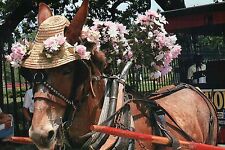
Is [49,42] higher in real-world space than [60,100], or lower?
higher

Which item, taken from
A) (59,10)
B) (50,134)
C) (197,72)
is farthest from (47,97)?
(59,10)

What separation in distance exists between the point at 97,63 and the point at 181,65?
3.79m

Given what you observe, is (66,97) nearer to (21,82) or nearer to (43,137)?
(43,137)

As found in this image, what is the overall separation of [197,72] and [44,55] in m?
4.26

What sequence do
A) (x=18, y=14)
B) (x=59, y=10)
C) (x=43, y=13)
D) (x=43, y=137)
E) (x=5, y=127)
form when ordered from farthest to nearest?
1. (x=59, y=10)
2. (x=18, y=14)
3. (x=5, y=127)
4. (x=43, y=13)
5. (x=43, y=137)

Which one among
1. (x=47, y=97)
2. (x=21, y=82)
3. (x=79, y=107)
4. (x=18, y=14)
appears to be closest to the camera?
(x=47, y=97)

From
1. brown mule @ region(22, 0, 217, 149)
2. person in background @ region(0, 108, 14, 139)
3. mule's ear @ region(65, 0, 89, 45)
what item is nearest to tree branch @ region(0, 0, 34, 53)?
person in background @ region(0, 108, 14, 139)

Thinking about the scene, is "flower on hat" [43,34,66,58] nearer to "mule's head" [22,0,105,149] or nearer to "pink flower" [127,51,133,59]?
"mule's head" [22,0,105,149]

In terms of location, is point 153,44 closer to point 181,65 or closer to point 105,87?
point 105,87

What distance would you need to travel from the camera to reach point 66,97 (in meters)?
3.21

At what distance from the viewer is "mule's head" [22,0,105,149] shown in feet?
10.1

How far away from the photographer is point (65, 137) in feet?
10.9

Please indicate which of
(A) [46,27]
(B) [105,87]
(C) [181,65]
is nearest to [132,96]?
(B) [105,87]

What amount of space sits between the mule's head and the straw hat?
0.09 feet
